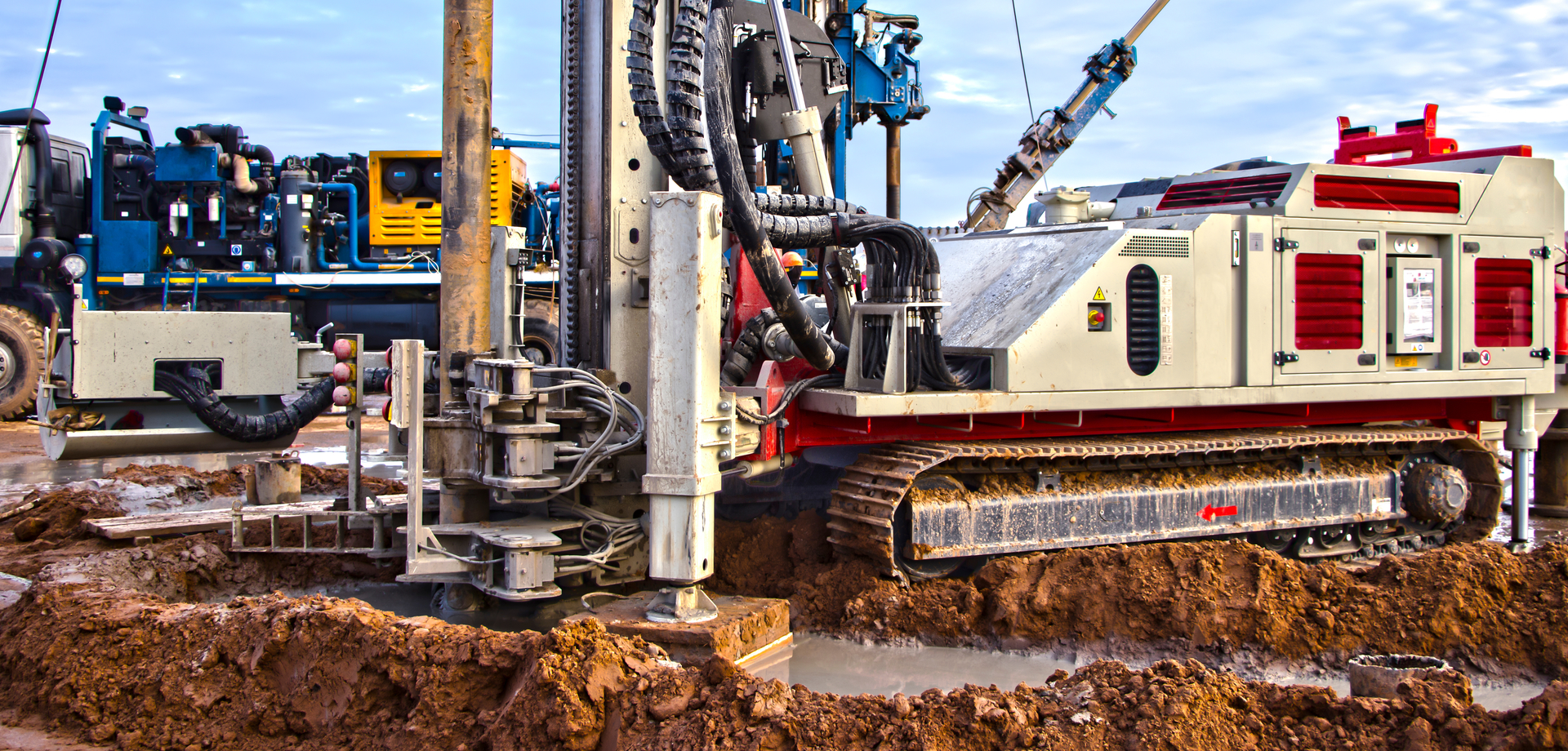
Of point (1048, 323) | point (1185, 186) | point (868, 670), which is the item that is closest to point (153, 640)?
point (868, 670)

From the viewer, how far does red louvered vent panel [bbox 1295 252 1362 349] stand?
6312 millimetres

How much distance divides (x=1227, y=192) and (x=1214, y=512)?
1.91 metres

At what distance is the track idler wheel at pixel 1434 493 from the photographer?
679cm

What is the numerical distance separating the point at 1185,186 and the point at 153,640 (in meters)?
5.94

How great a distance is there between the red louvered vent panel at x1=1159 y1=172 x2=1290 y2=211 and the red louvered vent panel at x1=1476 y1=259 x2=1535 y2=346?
1518 mm

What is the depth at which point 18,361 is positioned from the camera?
13.5 metres

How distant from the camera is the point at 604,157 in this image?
5.52 metres

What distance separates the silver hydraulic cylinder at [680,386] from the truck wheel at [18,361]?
12.2 meters

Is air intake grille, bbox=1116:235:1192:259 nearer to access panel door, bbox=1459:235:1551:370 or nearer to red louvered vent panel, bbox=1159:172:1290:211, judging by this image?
red louvered vent panel, bbox=1159:172:1290:211

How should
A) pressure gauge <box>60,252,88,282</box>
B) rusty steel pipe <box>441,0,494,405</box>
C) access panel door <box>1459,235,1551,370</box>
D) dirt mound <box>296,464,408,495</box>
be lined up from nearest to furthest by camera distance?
1. rusty steel pipe <box>441,0,494,405</box>
2. access panel door <box>1459,235,1551,370</box>
3. dirt mound <box>296,464,408,495</box>
4. pressure gauge <box>60,252,88,282</box>

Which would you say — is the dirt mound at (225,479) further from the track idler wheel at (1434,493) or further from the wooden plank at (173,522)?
the track idler wheel at (1434,493)

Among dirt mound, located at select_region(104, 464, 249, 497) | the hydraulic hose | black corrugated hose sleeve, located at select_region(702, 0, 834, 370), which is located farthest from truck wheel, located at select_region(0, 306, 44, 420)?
black corrugated hose sleeve, located at select_region(702, 0, 834, 370)

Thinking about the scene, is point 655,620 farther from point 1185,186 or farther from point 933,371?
point 1185,186

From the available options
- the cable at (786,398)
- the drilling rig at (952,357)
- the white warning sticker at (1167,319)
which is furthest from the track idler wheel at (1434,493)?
the cable at (786,398)
